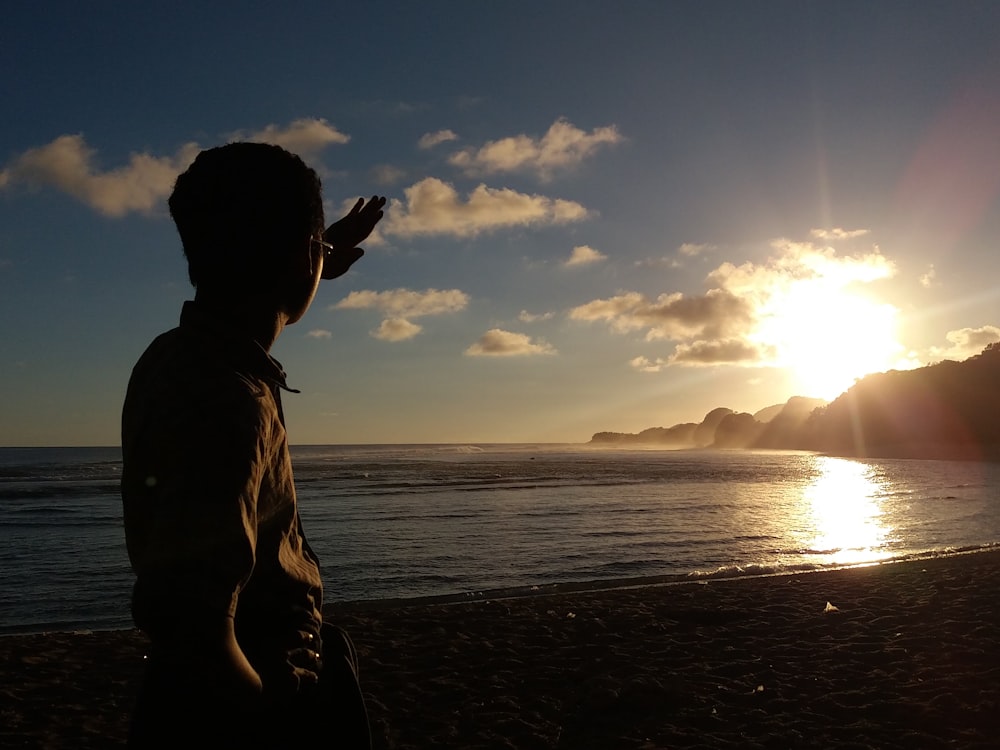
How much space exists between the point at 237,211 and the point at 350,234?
30.4 inches

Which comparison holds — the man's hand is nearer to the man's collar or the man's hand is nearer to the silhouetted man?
the silhouetted man

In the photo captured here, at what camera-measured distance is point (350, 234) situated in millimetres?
2217

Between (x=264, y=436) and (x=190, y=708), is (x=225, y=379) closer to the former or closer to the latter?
(x=264, y=436)

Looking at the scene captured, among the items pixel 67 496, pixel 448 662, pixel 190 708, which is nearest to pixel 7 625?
pixel 448 662

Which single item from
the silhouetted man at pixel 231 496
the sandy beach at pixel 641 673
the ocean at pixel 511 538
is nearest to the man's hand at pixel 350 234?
the silhouetted man at pixel 231 496

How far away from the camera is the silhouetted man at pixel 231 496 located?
1113mm

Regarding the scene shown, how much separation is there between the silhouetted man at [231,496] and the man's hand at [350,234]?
0.48 meters

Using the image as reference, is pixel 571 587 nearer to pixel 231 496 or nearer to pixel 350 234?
pixel 350 234

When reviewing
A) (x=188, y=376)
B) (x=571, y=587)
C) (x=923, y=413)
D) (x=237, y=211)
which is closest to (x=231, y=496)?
(x=188, y=376)

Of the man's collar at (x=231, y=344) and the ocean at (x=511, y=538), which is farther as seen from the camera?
the ocean at (x=511, y=538)

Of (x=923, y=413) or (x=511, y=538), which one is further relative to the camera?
(x=923, y=413)

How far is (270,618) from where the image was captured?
4.71 feet

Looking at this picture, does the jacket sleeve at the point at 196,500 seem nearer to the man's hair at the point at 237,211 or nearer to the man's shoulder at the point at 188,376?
the man's shoulder at the point at 188,376

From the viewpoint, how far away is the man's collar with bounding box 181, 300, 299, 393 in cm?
138
